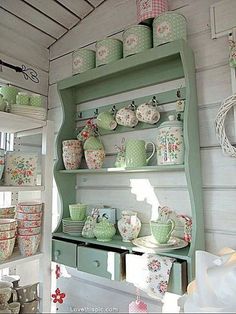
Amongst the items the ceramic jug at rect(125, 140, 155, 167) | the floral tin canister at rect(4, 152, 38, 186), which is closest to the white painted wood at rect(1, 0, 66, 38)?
the floral tin canister at rect(4, 152, 38, 186)

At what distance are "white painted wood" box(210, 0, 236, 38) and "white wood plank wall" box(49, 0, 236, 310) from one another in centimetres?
3

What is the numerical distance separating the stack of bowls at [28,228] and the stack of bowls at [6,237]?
5cm

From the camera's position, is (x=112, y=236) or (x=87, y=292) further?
(x=87, y=292)

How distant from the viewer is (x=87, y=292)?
5.27 ft

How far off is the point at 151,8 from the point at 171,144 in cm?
68

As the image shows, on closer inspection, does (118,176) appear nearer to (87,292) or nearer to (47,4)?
(87,292)

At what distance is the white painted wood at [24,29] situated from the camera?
158 centimetres

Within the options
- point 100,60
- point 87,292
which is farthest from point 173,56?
point 87,292

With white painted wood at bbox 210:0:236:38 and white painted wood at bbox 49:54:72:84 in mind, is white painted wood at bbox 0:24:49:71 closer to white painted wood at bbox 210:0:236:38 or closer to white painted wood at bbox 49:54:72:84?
white painted wood at bbox 49:54:72:84

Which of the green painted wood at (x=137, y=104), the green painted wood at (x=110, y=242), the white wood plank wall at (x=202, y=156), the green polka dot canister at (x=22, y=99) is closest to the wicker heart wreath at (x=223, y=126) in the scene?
the white wood plank wall at (x=202, y=156)

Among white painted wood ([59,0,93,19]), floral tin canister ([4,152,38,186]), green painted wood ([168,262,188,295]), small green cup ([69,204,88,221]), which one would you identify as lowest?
green painted wood ([168,262,188,295])

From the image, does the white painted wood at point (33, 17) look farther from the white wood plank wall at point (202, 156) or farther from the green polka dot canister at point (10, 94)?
the green polka dot canister at point (10, 94)

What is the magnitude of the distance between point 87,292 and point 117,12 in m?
1.67

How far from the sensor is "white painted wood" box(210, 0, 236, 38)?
1.21m
